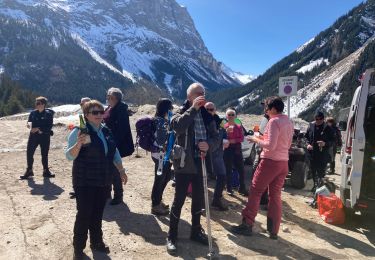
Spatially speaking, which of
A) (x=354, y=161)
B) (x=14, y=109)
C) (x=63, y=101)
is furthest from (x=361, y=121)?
(x=63, y=101)

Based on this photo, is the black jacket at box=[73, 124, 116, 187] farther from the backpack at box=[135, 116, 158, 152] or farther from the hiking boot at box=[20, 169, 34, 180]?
the hiking boot at box=[20, 169, 34, 180]

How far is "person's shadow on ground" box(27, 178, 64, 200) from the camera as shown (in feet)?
24.5

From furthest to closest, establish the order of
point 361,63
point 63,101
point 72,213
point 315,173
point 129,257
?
1. point 63,101
2. point 361,63
3. point 315,173
4. point 72,213
5. point 129,257

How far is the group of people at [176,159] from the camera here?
14.8ft

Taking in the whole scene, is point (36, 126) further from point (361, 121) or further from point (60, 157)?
point (361, 121)

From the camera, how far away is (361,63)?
466 ft

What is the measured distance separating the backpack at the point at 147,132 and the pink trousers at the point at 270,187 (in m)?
1.72

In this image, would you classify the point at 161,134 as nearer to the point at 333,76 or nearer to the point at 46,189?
the point at 46,189

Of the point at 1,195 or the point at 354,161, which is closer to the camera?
the point at 354,161

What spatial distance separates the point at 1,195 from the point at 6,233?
2163 mm

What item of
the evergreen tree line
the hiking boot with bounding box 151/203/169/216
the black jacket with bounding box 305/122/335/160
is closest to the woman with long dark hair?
the hiking boot with bounding box 151/203/169/216

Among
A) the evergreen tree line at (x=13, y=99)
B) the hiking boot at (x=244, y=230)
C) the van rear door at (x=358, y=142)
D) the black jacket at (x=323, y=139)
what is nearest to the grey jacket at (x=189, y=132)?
the hiking boot at (x=244, y=230)

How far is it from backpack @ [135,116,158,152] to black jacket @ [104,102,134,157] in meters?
0.43

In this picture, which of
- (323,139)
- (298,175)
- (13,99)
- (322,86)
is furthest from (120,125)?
(322,86)
